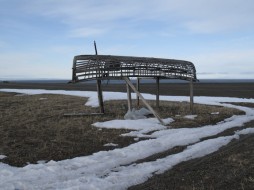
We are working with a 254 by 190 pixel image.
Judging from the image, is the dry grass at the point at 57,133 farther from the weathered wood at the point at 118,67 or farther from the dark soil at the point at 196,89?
the dark soil at the point at 196,89

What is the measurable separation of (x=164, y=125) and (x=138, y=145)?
4.84 metres

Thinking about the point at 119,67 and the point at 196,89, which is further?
the point at 196,89

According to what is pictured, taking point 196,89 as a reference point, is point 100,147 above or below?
above

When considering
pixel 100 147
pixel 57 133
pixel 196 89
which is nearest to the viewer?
pixel 100 147

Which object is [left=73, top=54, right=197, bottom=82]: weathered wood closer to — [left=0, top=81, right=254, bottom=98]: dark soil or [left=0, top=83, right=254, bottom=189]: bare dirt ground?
[left=0, top=83, right=254, bottom=189]: bare dirt ground

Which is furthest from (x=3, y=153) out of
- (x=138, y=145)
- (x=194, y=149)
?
(x=194, y=149)

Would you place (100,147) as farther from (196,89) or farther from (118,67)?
(196,89)

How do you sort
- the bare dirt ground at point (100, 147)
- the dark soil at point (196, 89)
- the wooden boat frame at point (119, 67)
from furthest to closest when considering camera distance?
the dark soil at point (196, 89)
the wooden boat frame at point (119, 67)
the bare dirt ground at point (100, 147)

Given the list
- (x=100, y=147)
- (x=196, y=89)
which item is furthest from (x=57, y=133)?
(x=196, y=89)

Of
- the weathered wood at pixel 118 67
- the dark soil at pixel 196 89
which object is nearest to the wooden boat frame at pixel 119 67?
the weathered wood at pixel 118 67

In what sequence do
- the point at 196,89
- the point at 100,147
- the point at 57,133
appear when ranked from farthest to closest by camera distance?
the point at 196,89, the point at 57,133, the point at 100,147

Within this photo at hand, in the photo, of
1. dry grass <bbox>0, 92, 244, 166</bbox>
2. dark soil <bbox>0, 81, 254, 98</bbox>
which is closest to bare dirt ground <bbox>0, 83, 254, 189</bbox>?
dry grass <bbox>0, 92, 244, 166</bbox>

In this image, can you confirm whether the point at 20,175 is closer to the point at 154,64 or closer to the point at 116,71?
the point at 116,71

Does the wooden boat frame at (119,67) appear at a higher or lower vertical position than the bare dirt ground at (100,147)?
higher
